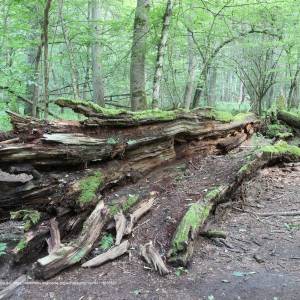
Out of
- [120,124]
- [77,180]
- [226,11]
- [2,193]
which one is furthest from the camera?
[226,11]

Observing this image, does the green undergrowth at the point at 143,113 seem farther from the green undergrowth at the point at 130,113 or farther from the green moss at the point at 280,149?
the green moss at the point at 280,149

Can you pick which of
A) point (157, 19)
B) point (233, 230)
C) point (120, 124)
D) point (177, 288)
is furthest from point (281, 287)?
point (157, 19)

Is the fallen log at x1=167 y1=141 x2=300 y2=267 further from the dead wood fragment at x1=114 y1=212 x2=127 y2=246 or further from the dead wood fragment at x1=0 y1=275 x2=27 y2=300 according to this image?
the dead wood fragment at x1=0 y1=275 x2=27 y2=300

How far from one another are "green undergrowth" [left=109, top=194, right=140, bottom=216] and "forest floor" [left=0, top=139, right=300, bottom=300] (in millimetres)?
200

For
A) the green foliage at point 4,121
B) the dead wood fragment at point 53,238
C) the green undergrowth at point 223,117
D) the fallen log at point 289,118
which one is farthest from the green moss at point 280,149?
the green foliage at point 4,121

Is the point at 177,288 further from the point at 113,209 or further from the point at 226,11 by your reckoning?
the point at 226,11

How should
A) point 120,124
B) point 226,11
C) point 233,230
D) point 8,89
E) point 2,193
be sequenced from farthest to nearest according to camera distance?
1. point 226,11
2. point 8,89
3. point 120,124
4. point 233,230
5. point 2,193

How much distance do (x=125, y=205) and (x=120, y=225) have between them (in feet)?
1.54

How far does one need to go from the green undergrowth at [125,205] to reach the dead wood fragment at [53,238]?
0.80 metres

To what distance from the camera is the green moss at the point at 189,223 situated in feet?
15.4

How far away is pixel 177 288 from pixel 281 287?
3.71 ft

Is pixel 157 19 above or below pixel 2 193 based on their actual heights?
above

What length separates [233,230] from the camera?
5.64m

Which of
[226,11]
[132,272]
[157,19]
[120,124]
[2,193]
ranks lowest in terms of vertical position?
[132,272]
